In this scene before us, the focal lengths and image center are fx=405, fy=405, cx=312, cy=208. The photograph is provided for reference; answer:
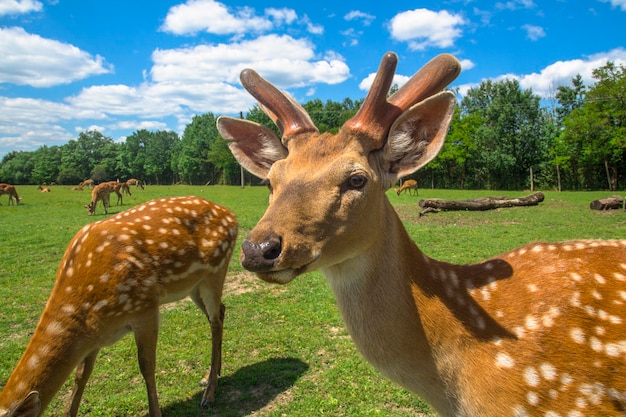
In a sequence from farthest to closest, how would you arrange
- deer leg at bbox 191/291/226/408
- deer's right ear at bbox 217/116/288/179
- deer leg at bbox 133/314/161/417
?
deer leg at bbox 191/291/226/408, deer leg at bbox 133/314/161/417, deer's right ear at bbox 217/116/288/179

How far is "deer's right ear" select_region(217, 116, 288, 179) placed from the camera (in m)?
2.72

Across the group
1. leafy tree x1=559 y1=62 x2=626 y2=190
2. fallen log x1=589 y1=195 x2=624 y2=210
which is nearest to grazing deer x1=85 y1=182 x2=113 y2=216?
fallen log x1=589 y1=195 x2=624 y2=210

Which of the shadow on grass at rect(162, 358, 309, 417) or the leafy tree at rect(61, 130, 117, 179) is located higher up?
the leafy tree at rect(61, 130, 117, 179)

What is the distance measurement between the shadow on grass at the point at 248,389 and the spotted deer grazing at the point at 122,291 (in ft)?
0.52

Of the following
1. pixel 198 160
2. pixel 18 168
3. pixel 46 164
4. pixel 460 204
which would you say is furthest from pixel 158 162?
pixel 460 204

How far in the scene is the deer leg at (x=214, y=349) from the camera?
4.33 m

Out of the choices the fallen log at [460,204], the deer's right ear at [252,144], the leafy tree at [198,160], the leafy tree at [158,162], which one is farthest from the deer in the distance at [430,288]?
the leafy tree at [158,162]

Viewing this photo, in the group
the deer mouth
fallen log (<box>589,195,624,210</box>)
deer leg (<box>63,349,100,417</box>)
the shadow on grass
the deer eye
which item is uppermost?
the deer eye

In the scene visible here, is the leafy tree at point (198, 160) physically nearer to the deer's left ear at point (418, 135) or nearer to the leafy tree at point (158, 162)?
the leafy tree at point (158, 162)

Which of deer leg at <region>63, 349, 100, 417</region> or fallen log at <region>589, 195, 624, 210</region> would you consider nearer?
deer leg at <region>63, 349, 100, 417</region>

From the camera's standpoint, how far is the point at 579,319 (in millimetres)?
2143

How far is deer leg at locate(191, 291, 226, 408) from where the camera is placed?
14.2ft

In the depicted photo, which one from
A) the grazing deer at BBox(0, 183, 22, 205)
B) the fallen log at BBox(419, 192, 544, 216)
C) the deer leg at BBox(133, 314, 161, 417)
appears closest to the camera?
the deer leg at BBox(133, 314, 161, 417)

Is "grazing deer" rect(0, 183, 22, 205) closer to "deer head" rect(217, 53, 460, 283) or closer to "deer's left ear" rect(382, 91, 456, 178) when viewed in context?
"deer head" rect(217, 53, 460, 283)
